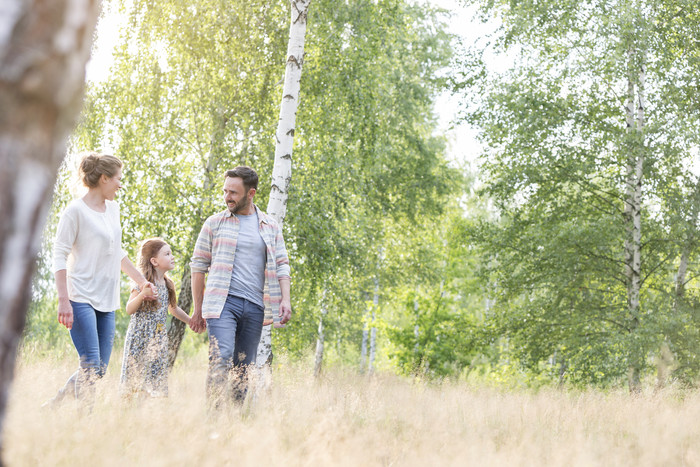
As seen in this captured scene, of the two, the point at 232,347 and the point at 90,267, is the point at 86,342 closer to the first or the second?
the point at 90,267

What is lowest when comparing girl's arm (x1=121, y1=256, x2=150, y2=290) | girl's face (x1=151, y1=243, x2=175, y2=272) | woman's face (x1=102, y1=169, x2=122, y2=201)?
girl's arm (x1=121, y1=256, x2=150, y2=290)

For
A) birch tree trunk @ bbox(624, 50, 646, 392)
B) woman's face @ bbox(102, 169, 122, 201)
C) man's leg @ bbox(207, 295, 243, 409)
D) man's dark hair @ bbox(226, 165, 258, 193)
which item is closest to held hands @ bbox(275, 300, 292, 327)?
man's leg @ bbox(207, 295, 243, 409)

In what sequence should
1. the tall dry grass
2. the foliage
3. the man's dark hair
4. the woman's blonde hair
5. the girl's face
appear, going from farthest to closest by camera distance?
the foliage → the girl's face → the man's dark hair → the woman's blonde hair → the tall dry grass

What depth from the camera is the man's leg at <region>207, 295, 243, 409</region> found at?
14.8ft

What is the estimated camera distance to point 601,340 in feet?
34.0

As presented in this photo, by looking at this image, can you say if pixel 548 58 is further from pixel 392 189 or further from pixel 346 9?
pixel 392 189

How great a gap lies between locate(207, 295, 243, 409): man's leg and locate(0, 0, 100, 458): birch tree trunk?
10.1 ft

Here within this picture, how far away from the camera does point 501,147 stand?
442 inches

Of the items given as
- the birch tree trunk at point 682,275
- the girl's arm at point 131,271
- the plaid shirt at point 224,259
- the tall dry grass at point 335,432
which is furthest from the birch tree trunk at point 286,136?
the birch tree trunk at point 682,275

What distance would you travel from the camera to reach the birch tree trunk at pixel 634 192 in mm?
10250

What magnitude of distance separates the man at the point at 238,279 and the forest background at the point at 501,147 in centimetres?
428

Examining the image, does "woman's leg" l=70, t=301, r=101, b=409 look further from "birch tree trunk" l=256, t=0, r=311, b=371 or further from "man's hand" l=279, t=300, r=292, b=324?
"birch tree trunk" l=256, t=0, r=311, b=371

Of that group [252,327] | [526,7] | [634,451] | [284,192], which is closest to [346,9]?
[526,7]

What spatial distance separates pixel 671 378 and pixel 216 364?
800 centimetres
